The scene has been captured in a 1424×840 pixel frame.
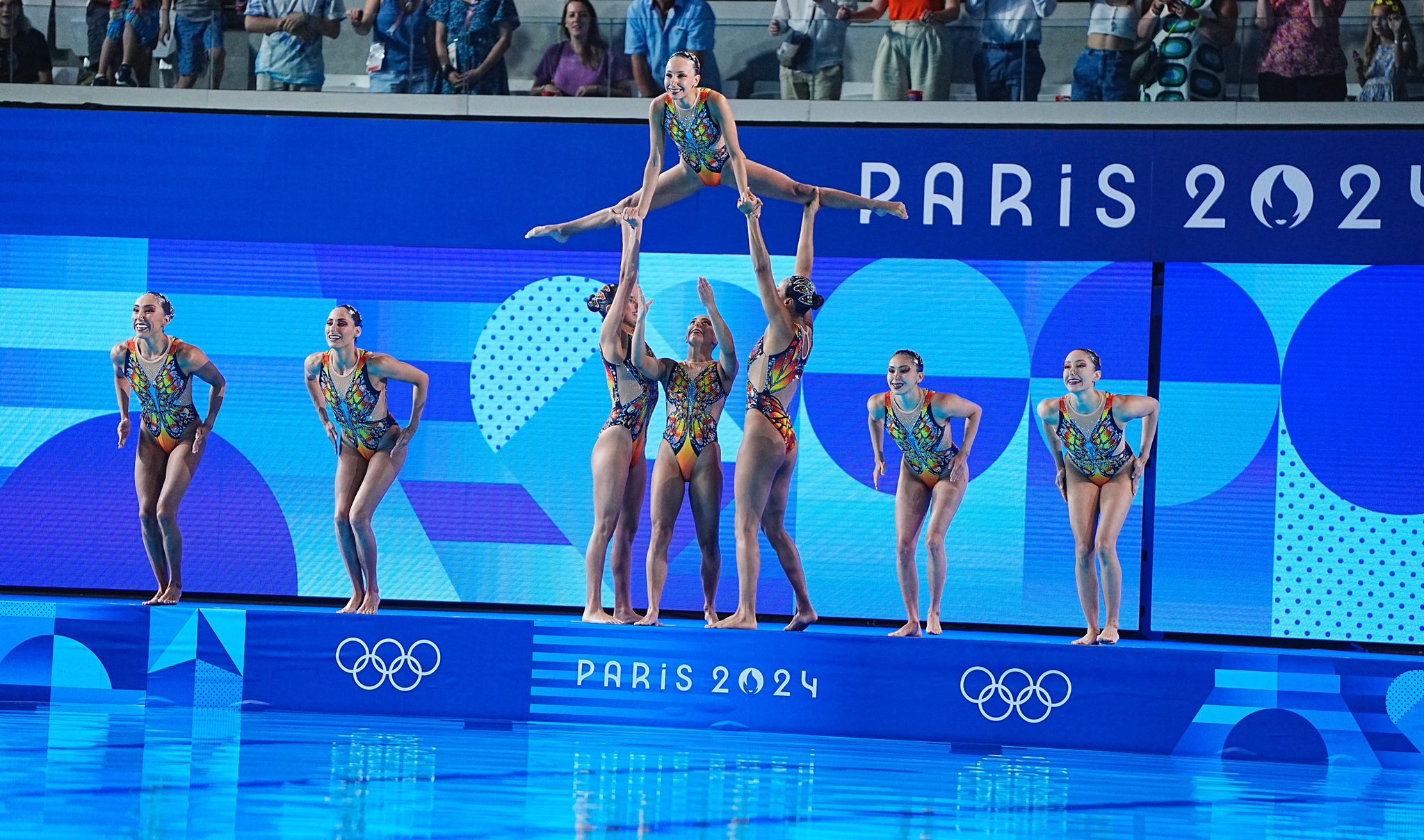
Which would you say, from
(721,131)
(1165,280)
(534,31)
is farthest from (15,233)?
(1165,280)

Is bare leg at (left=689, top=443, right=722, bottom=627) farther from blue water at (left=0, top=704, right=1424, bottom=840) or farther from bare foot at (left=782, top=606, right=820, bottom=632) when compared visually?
blue water at (left=0, top=704, right=1424, bottom=840)

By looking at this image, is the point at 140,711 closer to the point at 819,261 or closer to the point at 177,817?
the point at 177,817

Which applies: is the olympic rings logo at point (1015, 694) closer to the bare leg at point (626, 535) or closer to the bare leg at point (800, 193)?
the bare leg at point (626, 535)

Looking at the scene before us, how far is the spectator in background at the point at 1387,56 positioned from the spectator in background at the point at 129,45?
675 centimetres

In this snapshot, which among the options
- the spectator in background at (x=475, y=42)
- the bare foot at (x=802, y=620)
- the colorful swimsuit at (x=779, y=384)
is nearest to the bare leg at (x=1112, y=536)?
the bare foot at (x=802, y=620)

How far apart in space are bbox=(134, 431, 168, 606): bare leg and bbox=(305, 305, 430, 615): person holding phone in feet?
3.04

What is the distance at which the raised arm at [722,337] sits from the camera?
770 cm

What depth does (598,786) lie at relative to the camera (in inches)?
247

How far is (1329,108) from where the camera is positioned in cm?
902

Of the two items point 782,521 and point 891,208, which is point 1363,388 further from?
point 782,521

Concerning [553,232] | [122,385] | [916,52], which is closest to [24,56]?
[122,385]

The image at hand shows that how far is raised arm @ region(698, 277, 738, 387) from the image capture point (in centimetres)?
770

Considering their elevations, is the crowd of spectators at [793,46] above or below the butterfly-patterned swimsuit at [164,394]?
above

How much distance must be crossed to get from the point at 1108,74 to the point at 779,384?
2810 millimetres
